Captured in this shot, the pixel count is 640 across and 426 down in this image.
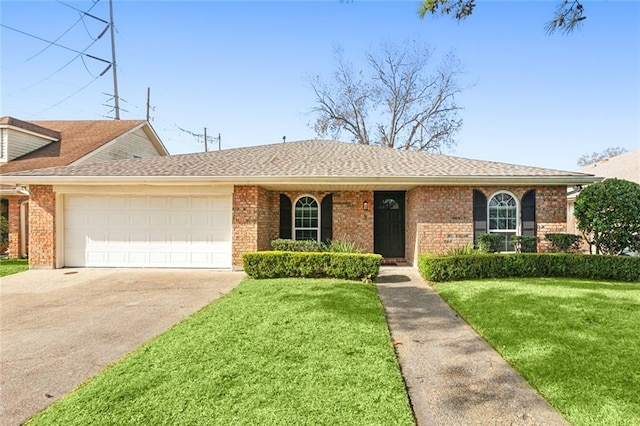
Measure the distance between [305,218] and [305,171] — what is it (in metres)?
2.07

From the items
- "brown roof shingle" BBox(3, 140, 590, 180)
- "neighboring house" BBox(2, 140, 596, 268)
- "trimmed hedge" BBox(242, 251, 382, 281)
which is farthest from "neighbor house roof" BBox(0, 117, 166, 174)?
"trimmed hedge" BBox(242, 251, 382, 281)

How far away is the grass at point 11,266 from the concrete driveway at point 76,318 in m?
0.67

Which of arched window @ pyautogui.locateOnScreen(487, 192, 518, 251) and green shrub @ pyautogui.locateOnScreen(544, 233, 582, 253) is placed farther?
arched window @ pyautogui.locateOnScreen(487, 192, 518, 251)

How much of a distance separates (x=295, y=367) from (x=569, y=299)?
18.7ft

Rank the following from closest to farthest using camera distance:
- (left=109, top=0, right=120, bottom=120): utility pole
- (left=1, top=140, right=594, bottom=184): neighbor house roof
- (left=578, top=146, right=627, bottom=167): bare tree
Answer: (left=1, top=140, right=594, bottom=184): neighbor house roof → (left=109, top=0, right=120, bottom=120): utility pole → (left=578, top=146, right=627, bottom=167): bare tree

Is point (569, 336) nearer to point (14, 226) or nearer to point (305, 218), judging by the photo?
point (305, 218)

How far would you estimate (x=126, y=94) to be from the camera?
955 inches

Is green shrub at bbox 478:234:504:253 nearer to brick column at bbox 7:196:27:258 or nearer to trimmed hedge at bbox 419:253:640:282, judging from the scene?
trimmed hedge at bbox 419:253:640:282

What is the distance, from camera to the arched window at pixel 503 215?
401 inches

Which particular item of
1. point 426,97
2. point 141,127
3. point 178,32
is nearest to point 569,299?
point 178,32

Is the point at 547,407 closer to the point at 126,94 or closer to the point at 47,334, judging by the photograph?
the point at 47,334

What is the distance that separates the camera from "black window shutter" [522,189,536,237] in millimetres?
10117

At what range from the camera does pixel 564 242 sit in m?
9.63

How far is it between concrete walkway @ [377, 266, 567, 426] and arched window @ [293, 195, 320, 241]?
5700 millimetres
